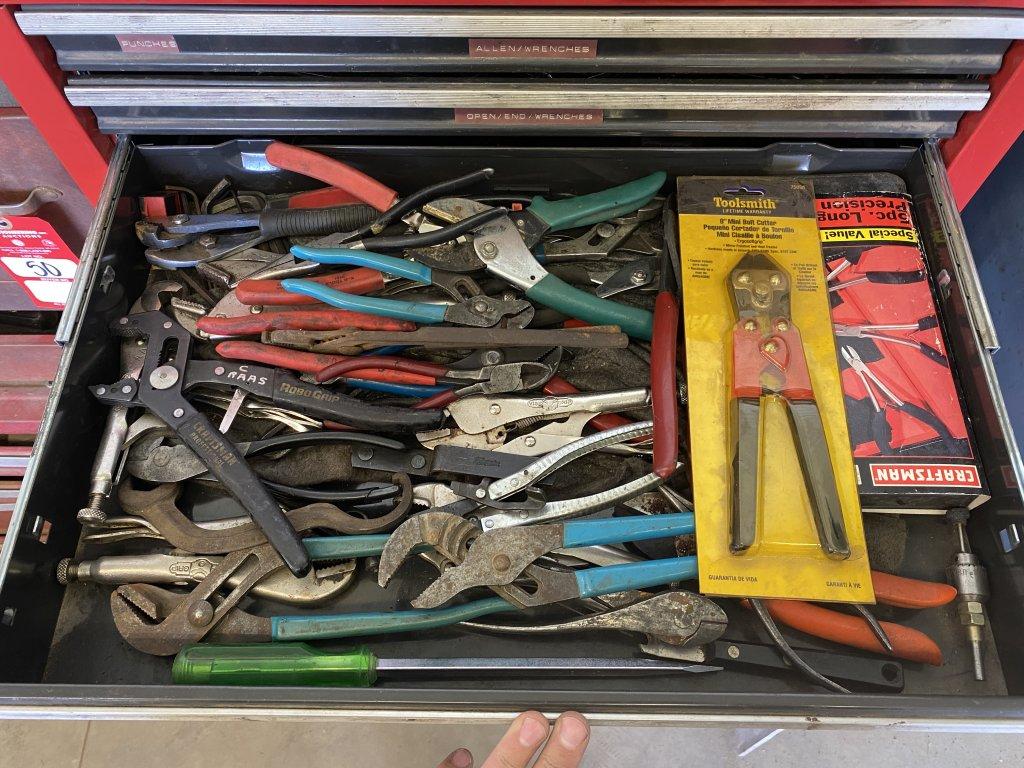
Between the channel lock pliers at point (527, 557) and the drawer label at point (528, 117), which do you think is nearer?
the channel lock pliers at point (527, 557)

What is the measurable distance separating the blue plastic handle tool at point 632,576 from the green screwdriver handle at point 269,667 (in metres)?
0.34

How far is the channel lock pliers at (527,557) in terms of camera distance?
44.3 inches

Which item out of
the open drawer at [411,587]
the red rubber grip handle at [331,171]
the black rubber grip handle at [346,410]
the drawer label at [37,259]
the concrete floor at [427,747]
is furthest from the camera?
the concrete floor at [427,747]

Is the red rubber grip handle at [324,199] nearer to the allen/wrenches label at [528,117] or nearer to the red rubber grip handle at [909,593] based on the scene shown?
the allen/wrenches label at [528,117]

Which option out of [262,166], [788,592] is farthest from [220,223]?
[788,592]

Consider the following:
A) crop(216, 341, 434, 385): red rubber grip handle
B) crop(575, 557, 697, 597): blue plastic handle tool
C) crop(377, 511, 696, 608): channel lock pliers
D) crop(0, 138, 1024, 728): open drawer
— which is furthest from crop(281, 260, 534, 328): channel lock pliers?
crop(575, 557, 697, 597): blue plastic handle tool

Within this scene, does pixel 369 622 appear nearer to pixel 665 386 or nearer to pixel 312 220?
pixel 665 386

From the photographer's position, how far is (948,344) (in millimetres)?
1287

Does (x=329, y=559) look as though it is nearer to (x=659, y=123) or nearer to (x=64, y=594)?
(x=64, y=594)

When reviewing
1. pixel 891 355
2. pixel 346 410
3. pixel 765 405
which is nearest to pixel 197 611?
pixel 346 410

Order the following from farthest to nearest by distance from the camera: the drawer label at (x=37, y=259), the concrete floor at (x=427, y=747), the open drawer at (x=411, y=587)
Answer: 1. the concrete floor at (x=427, y=747)
2. the drawer label at (x=37, y=259)
3. the open drawer at (x=411, y=587)

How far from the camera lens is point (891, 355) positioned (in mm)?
1252

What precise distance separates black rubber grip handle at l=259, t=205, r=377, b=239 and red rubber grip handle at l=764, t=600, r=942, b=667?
1.00 metres

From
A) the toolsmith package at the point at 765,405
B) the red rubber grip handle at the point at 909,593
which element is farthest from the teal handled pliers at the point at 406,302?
the red rubber grip handle at the point at 909,593
